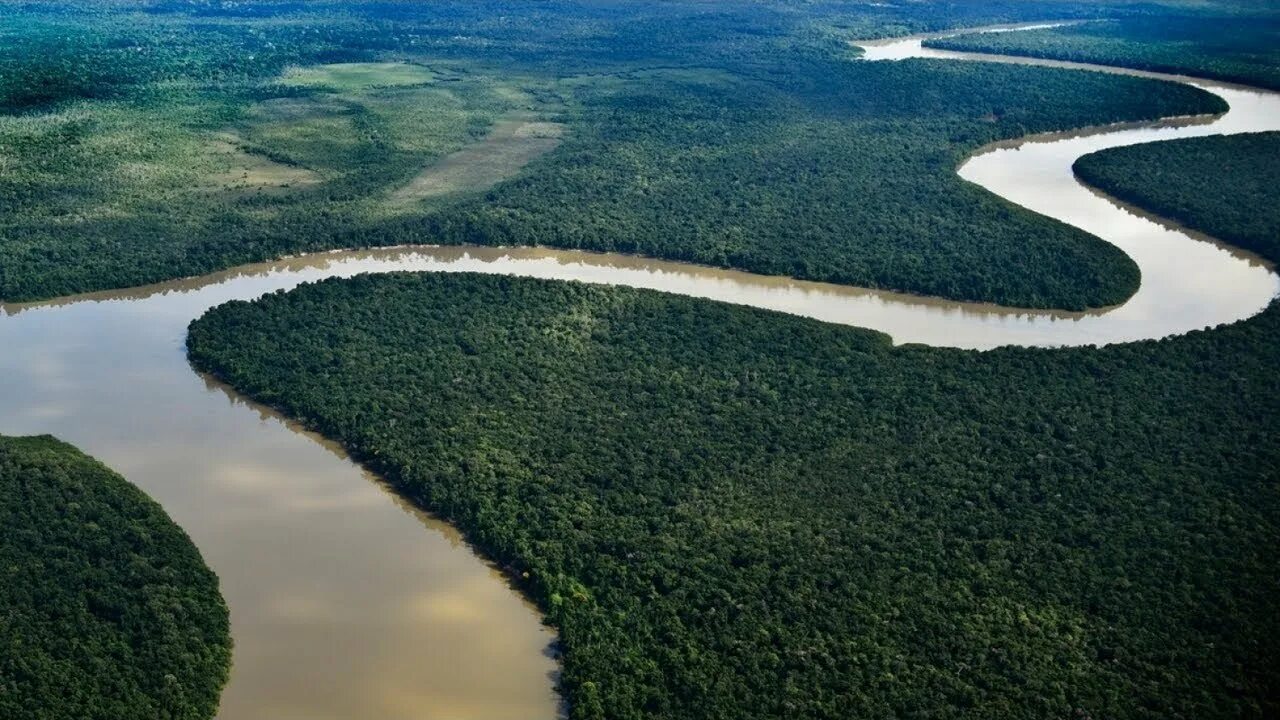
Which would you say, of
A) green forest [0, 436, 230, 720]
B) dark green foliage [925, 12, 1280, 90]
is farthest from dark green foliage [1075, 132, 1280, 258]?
green forest [0, 436, 230, 720]

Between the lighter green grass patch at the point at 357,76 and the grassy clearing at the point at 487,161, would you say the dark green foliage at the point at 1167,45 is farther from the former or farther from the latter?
the grassy clearing at the point at 487,161

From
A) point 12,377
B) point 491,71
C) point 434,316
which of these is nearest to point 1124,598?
point 434,316

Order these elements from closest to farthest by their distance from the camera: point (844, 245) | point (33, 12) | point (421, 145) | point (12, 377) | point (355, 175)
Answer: point (12, 377), point (844, 245), point (355, 175), point (421, 145), point (33, 12)

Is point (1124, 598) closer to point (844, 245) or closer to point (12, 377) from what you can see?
point (844, 245)

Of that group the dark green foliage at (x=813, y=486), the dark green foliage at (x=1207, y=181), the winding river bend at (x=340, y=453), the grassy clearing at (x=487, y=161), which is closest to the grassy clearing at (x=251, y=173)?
the grassy clearing at (x=487, y=161)

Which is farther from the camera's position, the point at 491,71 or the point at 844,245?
the point at 491,71

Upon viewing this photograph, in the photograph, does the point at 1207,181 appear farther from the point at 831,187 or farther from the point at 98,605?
the point at 98,605

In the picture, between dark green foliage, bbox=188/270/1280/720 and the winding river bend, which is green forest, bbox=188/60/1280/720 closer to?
dark green foliage, bbox=188/270/1280/720
